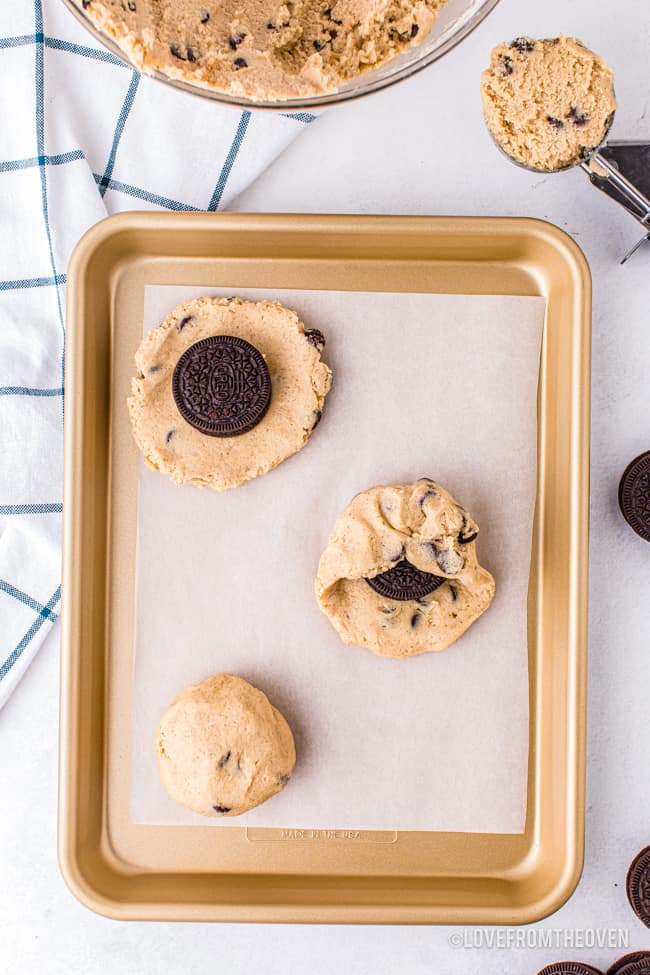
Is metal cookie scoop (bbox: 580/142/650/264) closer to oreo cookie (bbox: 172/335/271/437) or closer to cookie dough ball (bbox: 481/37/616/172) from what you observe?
cookie dough ball (bbox: 481/37/616/172)

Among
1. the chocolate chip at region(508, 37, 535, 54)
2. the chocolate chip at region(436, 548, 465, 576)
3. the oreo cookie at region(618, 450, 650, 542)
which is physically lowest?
the chocolate chip at region(436, 548, 465, 576)

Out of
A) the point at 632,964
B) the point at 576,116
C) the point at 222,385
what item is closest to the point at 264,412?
the point at 222,385

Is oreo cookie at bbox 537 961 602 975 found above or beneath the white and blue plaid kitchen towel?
beneath

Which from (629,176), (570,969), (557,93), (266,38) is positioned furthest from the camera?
(570,969)

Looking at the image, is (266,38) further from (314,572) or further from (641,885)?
(641,885)

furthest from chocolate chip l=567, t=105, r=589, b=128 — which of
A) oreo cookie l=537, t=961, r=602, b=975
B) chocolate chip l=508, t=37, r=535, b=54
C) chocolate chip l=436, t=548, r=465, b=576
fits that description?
oreo cookie l=537, t=961, r=602, b=975
